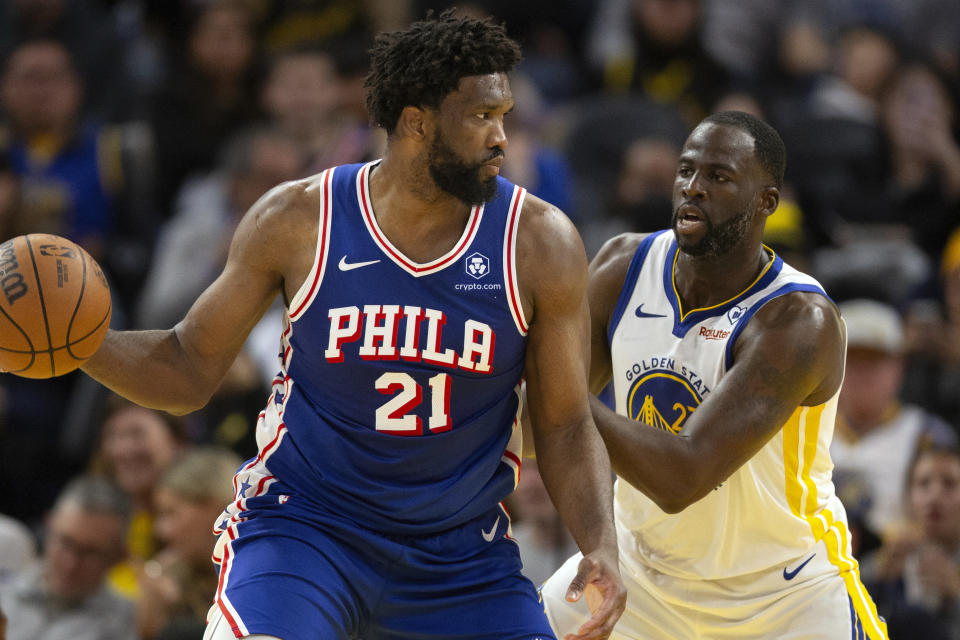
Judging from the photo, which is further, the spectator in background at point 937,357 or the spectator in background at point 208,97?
the spectator in background at point 208,97

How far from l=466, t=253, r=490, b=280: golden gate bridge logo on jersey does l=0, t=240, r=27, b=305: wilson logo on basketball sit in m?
1.35

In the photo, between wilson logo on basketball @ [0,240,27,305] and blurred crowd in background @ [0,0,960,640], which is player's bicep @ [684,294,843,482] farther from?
wilson logo on basketball @ [0,240,27,305]

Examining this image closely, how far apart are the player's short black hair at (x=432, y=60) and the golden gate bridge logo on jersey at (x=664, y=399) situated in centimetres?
128

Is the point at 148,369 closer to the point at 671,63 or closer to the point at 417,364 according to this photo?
the point at 417,364

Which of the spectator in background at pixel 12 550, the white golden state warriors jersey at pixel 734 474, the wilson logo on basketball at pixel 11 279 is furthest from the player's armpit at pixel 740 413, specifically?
the spectator in background at pixel 12 550

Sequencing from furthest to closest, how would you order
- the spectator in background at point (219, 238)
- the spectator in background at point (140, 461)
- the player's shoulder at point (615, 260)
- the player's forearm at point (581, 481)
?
the spectator in background at point (219, 238) < the spectator in background at point (140, 461) < the player's shoulder at point (615, 260) < the player's forearm at point (581, 481)

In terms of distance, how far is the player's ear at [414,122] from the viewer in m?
4.05

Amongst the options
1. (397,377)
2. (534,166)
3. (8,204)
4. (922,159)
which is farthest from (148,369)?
(922,159)

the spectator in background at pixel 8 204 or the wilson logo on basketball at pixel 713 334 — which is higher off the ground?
the wilson logo on basketball at pixel 713 334

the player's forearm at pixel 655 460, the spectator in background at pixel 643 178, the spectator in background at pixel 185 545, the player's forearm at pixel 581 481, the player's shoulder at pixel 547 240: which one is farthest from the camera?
the spectator in background at pixel 643 178

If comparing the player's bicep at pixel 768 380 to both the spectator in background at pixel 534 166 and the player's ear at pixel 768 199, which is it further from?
the spectator in background at pixel 534 166

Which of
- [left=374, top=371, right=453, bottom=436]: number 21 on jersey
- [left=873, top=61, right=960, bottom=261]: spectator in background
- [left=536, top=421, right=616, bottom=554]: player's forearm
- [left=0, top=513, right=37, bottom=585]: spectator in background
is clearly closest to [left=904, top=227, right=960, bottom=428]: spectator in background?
[left=873, top=61, right=960, bottom=261]: spectator in background

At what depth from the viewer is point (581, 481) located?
4.04 meters

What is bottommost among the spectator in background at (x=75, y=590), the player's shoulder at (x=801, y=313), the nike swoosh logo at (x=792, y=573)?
the spectator in background at (x=75, y=590)
